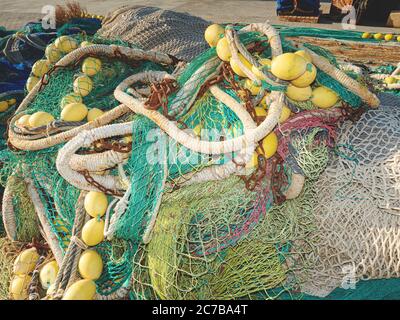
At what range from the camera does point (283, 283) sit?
64.2 inches

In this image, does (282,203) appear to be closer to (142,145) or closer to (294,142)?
(294,142)

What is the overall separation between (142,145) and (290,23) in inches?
269

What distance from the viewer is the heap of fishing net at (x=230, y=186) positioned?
58.4 inches

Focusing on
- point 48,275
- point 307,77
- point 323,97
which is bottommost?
point 48,275

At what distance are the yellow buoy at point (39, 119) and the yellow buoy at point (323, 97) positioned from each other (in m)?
1.20

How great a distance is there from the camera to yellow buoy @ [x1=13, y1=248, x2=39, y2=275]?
6.08ft

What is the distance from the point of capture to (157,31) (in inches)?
109

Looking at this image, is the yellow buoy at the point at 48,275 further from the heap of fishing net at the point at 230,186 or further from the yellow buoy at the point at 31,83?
the yellow buoy at the point at 31,83

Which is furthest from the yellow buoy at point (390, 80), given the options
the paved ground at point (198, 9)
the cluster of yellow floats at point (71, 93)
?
the paved ground at point (198, 9)

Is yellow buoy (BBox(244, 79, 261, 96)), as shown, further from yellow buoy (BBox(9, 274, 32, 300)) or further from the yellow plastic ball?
A: yellow buoy (BBox(9, 274, 32, 300))

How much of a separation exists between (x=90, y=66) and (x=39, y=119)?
39cm

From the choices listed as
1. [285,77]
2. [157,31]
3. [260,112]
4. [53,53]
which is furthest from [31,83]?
[285,77]

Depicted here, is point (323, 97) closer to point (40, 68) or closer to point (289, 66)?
point (289, 66)
